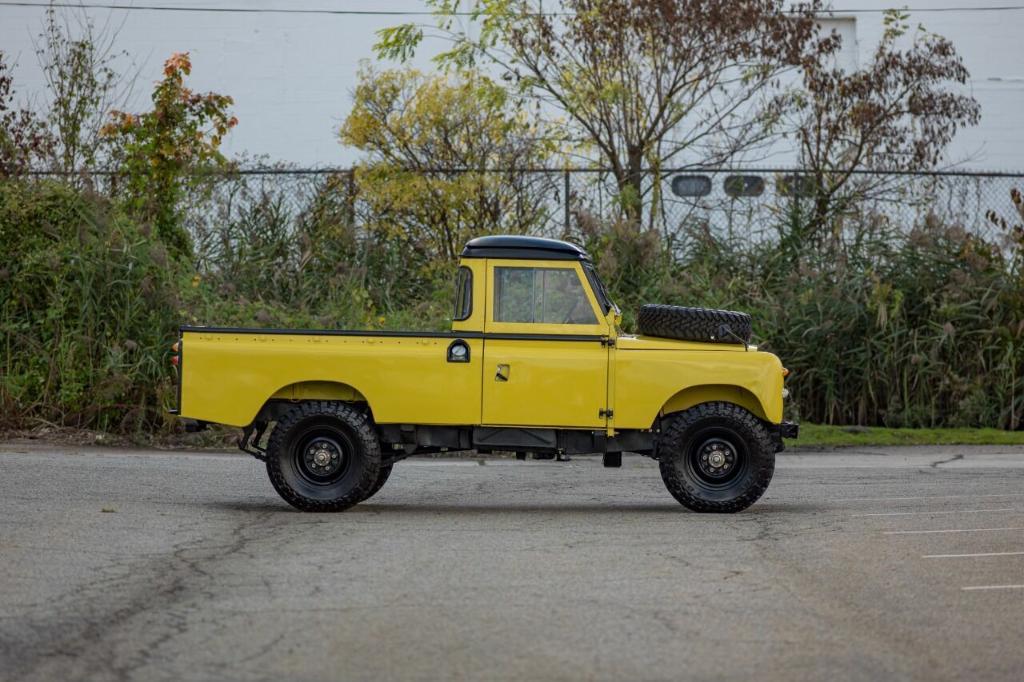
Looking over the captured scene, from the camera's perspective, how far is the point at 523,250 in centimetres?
1090

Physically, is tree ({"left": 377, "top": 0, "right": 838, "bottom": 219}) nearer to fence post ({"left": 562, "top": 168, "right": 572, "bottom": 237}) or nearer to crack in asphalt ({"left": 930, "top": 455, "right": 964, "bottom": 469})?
fence post ({"left": 562, "top": 168, "right": 572, "bottom": 237})

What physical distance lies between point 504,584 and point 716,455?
3487 millimetres

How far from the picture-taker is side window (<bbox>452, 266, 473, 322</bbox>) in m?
10.8

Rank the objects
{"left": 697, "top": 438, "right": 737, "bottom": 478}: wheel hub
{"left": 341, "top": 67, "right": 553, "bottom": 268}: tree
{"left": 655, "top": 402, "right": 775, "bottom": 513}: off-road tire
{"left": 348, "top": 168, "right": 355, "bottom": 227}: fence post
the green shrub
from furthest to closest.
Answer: {"left": 348, "top": 168, "right": 355, "bottom": 227}: fence post, {"left": 341, "top": 67, "right": 553, "bottom": 268}: tree, the green shrub, {"left": 697, "top": 438, "right": 737, "bottom": 478}: wheel hub, {"left": 655, "top": 402, "right": 775, "bottom": 513}: off-road tire

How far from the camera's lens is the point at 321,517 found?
1040cm

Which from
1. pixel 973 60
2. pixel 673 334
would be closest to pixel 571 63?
pixel 673 334

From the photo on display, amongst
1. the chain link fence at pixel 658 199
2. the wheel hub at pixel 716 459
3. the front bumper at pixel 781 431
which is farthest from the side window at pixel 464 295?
the chain link fence at pixel 658 199

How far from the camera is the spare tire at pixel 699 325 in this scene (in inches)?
427

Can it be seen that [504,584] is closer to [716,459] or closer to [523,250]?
[716,459]

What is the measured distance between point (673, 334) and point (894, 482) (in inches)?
132

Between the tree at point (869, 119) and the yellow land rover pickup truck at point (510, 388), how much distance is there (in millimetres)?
10683

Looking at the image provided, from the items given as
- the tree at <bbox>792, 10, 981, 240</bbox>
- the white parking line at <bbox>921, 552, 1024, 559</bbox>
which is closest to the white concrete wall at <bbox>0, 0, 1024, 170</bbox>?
the tree at <bbox>792, 10, 981, 240</bbox>

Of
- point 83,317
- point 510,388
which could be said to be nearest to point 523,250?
point 510,388

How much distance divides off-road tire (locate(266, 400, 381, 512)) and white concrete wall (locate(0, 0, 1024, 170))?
2007 centimetres
